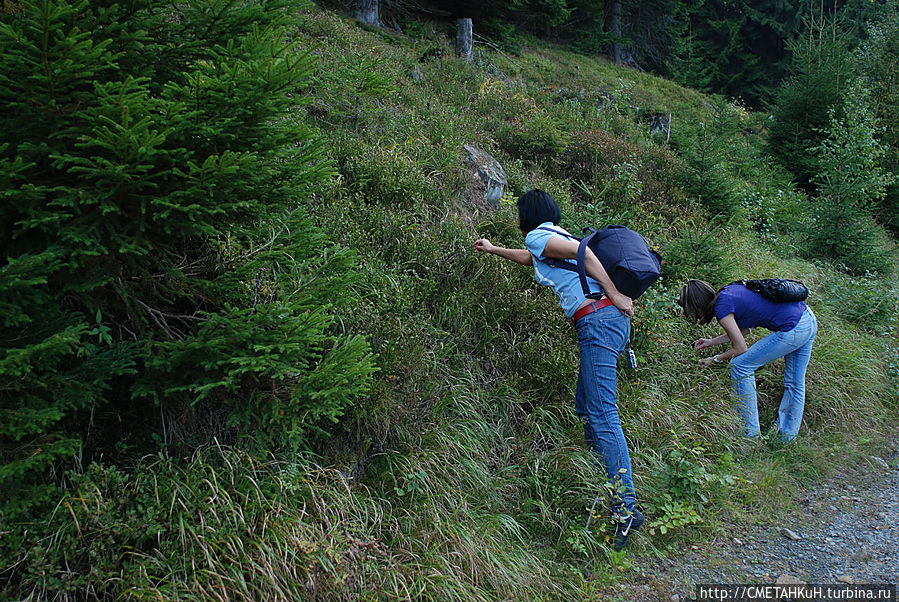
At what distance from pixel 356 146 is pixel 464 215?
151 centimetres

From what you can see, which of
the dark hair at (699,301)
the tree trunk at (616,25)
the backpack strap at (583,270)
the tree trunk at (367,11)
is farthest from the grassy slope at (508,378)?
the tree trunk at (616,25)

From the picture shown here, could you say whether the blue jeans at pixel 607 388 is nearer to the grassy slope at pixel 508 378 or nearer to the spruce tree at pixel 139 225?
the grassy slope at pixel 508 378

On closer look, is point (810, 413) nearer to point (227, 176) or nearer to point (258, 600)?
point (258, 600)

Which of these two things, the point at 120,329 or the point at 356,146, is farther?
the point at 356,146

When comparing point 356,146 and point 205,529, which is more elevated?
point 356,146

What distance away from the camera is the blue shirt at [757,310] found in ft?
16.8

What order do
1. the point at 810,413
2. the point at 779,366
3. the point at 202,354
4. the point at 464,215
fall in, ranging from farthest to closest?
the point at 464,215 < the point at 779,366 < the point at 810,413 < the point at 202,354

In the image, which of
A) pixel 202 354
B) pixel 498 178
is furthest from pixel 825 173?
pixel 202 354

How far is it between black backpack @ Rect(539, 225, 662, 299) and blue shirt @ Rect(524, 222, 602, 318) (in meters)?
0.05

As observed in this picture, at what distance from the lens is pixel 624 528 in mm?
3869

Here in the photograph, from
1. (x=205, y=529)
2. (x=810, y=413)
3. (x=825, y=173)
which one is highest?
(x=825, y=173)

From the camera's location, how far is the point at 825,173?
33.1 feet

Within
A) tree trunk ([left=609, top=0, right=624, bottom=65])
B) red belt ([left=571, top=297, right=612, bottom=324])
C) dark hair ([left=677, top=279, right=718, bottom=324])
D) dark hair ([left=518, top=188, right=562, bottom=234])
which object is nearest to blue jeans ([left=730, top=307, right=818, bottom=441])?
dark hair ([left=677, top=279, right=718, bottom=324])

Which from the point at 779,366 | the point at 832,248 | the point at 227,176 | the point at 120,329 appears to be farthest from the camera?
the point at 832,248
